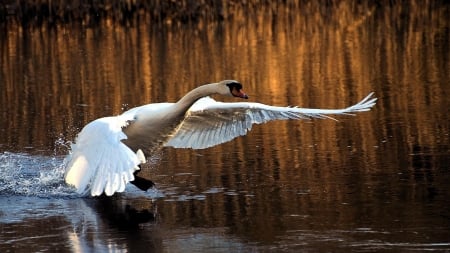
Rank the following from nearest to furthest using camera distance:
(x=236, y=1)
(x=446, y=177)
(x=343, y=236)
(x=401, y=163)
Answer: (x=343, y=236) < (x=446, y=177) < (x=401, y=163) < (x=236, y=1)

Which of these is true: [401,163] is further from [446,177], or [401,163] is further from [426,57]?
[426,57]

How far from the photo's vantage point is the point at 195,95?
10391mm

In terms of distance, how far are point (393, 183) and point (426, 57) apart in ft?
35.2

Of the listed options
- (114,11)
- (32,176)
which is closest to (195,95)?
(32,176)

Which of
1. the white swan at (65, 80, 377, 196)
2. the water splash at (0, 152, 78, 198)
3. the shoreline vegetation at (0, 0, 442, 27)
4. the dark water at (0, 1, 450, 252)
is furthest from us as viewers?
the shoreline vegetation at (0, 0, 442, 27)

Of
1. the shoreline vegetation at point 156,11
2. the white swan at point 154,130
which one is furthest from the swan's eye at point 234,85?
the shoreline vegetation at point 156,11

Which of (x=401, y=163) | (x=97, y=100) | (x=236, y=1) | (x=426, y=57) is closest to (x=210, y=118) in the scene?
(x=401, y=163)

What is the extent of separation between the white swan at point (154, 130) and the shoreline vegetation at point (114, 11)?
1957 centimetres

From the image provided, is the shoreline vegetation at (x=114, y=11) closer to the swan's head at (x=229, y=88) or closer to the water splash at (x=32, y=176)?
the water splash at (x=32, y=176)

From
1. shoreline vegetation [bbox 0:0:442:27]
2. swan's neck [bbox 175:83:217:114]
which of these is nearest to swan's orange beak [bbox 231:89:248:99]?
swan's neck [bbox 175:83:217:114]

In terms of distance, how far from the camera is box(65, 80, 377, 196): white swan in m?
9.11

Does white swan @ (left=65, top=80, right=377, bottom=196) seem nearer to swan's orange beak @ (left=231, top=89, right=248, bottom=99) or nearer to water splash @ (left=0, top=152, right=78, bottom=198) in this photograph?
swan's orange beak @ (left=231, top=89, right=248, bottom=99)

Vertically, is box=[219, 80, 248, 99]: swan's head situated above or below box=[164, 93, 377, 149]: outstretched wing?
above

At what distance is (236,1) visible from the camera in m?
32.9
